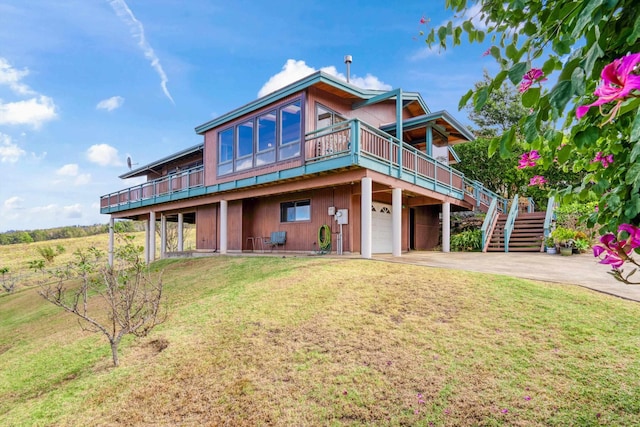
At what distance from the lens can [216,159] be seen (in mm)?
15602

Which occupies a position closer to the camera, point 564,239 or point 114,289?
point 114,289

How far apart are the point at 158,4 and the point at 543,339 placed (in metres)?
13.7

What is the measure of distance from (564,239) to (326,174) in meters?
8.39

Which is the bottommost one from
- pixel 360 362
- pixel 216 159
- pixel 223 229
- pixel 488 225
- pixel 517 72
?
pixel 360 362

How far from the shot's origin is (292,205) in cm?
1402

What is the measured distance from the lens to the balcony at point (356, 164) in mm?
10289

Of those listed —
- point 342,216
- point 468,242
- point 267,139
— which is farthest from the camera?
point 468,242

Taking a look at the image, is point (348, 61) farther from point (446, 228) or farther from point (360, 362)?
point (360, 362)

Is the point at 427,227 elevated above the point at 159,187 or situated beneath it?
situated beneath

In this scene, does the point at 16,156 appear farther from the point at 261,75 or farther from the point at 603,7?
the point at 603,7

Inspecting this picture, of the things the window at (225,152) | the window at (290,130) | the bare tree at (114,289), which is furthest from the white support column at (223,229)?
the bare tree at (114,289)

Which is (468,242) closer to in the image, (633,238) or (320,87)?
(320,87)

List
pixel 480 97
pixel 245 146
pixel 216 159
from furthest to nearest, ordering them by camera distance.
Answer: pixel 216 159 → pixel 245 146 → pixel 480 97

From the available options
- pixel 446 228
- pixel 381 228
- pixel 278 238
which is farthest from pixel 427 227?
pixel 278 238
